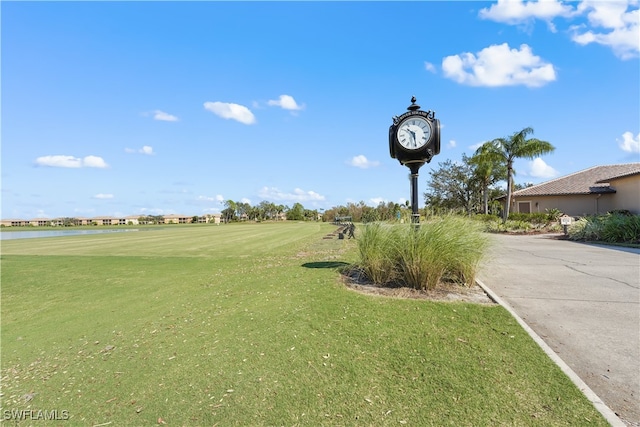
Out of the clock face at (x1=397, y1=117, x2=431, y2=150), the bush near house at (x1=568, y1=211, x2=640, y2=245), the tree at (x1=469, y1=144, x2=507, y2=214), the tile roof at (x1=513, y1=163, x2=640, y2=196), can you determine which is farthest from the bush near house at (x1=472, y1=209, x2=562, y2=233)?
the clock face at (x1=397, y1=117, x2=431, y2=150)

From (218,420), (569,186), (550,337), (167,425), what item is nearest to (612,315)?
(550,337)

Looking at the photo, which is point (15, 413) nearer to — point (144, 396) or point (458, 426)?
point (144, 396)

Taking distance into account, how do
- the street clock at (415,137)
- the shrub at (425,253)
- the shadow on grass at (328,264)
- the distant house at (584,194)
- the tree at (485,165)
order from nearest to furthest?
the shrub at (425,253) → the street clock at (415,137) → the shadow on grass at (328,264) → the distant house at (584,194) → the tree at (485,165)

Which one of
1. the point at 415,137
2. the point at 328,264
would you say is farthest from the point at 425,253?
the point at 328,264

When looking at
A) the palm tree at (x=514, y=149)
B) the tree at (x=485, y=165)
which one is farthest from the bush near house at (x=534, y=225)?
the tree at (x=485, y=165)

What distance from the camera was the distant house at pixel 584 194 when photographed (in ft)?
76.9

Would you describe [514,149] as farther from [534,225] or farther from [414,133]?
[414,133]

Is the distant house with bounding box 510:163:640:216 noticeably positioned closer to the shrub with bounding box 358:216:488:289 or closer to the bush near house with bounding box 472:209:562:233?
the bush near house with bounding box 472:209:562:233

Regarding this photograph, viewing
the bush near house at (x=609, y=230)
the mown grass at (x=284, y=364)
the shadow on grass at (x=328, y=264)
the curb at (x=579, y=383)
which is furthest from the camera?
the bush near house at (x=609, y=230)

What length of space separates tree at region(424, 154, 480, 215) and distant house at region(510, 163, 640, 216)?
28.9 feet

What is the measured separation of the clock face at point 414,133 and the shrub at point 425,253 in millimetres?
1777

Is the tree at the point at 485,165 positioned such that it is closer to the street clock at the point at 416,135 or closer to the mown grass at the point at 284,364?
the street clock at the point at 416,135

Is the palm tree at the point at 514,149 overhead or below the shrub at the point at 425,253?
overhead

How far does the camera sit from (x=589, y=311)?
4.92m
